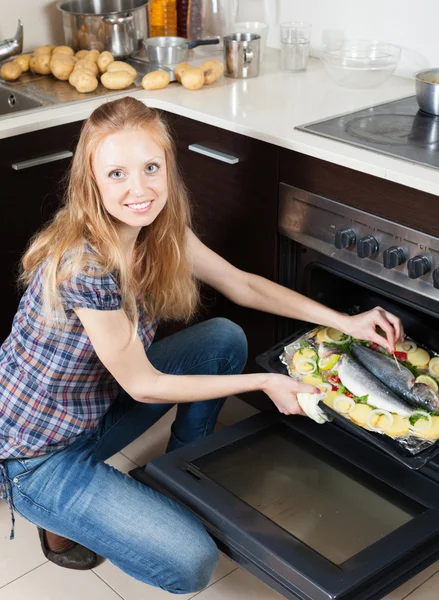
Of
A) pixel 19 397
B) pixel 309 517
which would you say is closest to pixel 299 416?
pixel 309 517

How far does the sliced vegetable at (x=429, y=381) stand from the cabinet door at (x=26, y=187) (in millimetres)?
934

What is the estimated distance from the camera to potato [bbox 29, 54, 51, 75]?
90.8 inches

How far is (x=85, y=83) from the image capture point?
2.14 metres

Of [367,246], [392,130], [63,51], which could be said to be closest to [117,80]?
[63,51]

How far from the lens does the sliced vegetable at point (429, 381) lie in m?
1.55

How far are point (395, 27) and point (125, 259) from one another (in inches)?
42.3

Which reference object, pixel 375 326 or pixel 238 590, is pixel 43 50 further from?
pixel 238 590

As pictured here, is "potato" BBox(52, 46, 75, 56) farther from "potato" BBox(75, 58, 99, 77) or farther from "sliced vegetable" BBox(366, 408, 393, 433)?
"sliced vegetable" BBox(366, 408, 393, 433)

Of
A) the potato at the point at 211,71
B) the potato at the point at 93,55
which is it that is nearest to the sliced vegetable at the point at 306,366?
the potato at the point at 211,71

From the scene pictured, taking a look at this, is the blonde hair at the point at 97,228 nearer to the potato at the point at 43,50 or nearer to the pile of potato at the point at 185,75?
the pile of potato at the point at 185,75

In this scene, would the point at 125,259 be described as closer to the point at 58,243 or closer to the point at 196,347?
the point at 58,243

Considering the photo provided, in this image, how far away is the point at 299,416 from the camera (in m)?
1.69

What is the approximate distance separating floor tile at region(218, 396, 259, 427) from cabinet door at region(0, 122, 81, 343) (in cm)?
64

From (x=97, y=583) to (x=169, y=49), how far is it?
139 centimetres
